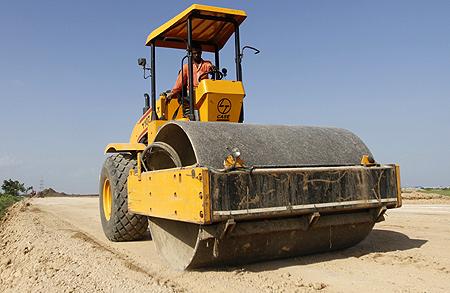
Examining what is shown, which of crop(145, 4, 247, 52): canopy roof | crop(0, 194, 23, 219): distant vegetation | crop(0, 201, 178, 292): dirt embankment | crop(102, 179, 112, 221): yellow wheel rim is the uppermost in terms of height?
crop(145, 4, 247, 52): canopy roof

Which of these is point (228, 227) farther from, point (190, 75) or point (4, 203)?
point (4, 203)

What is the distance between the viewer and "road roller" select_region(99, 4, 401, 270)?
3666 mm

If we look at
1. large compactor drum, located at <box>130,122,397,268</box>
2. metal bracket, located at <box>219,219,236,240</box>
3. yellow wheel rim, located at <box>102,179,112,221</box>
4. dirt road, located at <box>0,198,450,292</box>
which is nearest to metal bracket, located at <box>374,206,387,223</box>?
large compactor drum, located at <box>130,122,397,268</box>

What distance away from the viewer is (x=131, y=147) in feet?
21.9

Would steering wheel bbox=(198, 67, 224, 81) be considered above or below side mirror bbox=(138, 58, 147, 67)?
below

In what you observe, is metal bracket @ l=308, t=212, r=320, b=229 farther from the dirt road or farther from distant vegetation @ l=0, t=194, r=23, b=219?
distant vegetation @ l=0, t=194, r=23, b=219

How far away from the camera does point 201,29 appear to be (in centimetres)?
589

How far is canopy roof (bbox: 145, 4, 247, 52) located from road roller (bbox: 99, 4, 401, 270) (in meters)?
0.02

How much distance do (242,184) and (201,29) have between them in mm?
2933

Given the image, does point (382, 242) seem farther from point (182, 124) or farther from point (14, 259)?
point (14, 259)

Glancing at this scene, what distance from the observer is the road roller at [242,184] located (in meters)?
3.67

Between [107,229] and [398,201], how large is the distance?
4.12 metres

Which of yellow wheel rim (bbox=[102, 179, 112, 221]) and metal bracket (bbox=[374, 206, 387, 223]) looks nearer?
metal bracket (bbox=[374, 206, 387, 223])

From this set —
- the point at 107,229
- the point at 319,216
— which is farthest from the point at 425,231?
the point at 107,229
